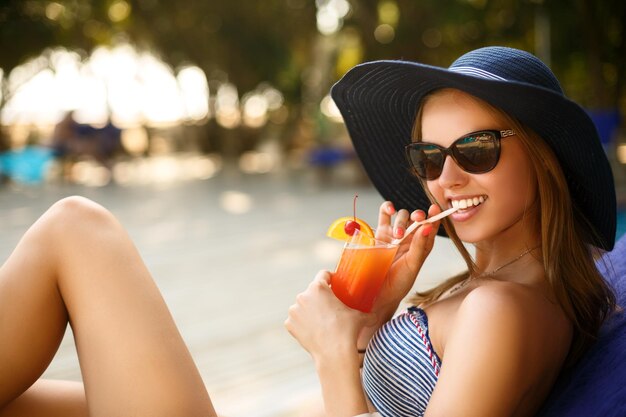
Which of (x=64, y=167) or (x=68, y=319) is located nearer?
(x=68, y=319)

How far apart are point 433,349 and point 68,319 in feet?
3.31

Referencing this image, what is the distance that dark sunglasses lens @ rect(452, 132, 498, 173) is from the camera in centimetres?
161

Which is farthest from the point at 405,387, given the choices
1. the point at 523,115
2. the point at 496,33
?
the point at 496,33

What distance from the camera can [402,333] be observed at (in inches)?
68.1

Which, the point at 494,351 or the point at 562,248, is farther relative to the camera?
the point at 562,248

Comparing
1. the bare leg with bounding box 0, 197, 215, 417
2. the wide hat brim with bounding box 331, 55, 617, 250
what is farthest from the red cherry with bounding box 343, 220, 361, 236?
the bare leg with bounding box 0, 197, 215, 417

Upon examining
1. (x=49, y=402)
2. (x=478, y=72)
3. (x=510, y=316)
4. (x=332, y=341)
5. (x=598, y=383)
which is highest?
(x=478, y=72)

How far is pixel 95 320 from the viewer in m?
1.83

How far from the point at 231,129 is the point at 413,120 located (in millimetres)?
20051

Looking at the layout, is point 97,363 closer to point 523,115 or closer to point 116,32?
point 523,115

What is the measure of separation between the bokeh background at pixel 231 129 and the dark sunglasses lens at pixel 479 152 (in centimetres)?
93

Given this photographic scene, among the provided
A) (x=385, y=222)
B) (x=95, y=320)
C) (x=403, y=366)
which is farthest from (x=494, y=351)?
(x=95, y=320)

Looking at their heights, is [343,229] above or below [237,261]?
above

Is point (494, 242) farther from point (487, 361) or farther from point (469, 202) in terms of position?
point (487, 361)
